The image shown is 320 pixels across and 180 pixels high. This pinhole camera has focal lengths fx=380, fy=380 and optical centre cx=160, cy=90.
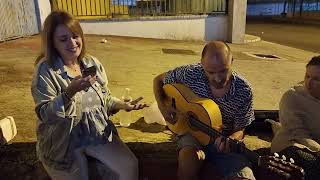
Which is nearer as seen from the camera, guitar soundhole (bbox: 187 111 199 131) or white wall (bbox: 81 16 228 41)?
guitar soundhole (bbox: 187 111 199 131)

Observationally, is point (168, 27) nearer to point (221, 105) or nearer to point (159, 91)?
point (159, 91)

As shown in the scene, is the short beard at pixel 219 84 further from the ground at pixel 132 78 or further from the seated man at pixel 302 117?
the ground at pixel 132 78

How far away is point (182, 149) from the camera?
9.27ft

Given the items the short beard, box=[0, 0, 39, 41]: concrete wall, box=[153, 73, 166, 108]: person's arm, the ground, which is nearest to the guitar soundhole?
the short beard

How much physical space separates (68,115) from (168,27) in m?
10.8

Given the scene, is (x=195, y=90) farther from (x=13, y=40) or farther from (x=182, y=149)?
(x=13, y=40)

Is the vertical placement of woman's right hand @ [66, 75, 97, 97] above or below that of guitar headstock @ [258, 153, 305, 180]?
above

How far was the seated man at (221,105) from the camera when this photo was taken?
2711 millimetres

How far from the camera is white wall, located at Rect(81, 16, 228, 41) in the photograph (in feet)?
39.9

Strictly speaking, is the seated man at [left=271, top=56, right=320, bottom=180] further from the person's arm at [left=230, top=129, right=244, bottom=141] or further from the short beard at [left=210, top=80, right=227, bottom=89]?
the short beard at [left=210, top=80, right=227, bottom=89]

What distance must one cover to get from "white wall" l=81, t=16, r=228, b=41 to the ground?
0.81 metres

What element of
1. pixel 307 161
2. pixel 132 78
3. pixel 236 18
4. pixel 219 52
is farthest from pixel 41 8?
pixel 307 161

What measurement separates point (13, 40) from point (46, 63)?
8030mm

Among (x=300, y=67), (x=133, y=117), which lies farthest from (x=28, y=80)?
(x=300, y=67)
